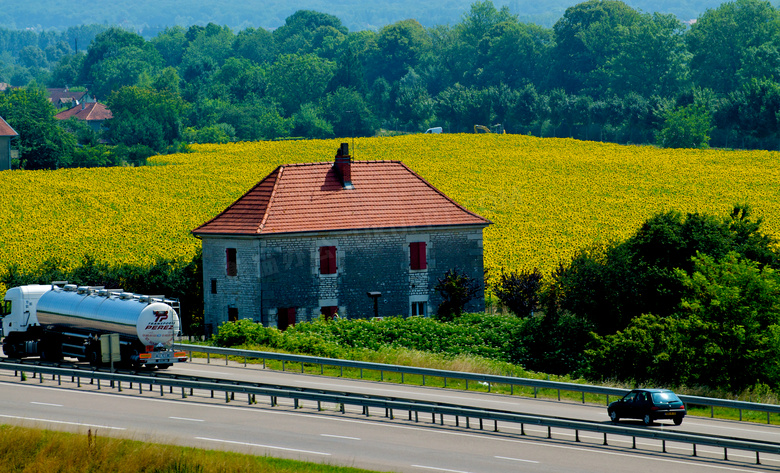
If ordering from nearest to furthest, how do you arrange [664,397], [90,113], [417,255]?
1. [664,397]
2. [417,255]
3. [90,113]

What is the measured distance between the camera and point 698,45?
161m

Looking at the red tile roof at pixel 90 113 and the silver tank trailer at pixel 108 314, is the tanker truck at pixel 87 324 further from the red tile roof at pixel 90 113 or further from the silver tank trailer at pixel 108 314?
the red tile roof at pixel 90 113

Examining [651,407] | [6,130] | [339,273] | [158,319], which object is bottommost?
[651,407]

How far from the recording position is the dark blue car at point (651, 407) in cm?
2439

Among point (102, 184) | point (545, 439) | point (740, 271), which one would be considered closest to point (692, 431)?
point (545, 439)

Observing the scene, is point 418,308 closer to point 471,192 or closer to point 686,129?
point 471,192

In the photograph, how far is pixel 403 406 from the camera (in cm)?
2531

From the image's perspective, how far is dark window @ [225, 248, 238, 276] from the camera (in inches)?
1773

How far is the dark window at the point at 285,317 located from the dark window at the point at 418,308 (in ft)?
18.0

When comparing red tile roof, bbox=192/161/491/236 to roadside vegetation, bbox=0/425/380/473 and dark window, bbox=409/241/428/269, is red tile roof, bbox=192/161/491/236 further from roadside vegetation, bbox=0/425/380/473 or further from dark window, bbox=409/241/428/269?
roadside vegetation, bbox=0/425/380/473

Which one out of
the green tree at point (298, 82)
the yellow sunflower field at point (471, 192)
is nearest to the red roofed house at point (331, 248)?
the yellow sunflower field at point (471, 192)

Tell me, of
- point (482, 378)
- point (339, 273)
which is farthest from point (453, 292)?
point (482, 378)

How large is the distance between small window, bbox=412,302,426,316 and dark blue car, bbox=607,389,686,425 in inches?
871

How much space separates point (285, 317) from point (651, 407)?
22651 millimetres
